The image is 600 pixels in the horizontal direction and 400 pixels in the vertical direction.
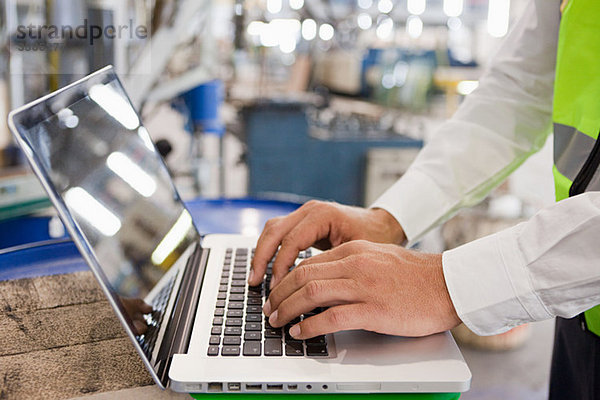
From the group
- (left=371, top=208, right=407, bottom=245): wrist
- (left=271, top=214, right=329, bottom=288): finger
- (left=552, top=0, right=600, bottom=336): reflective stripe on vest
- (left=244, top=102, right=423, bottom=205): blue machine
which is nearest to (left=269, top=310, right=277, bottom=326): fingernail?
(left=271, top=214, right=329, bottom=288): finger

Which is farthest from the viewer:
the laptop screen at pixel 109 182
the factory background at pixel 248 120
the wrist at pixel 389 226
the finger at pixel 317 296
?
the factory background at pixel 248 120

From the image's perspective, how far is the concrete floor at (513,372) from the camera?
2094mm

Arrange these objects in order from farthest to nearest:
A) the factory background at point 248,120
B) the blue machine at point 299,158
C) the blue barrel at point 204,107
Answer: the blue barrel at point 204,107, the blue machine at point 299,158, the factory background at point 248,120

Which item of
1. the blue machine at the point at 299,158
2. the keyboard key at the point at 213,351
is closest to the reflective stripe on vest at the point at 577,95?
the keyboard key at the point at 213,351

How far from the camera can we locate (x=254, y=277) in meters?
0.75

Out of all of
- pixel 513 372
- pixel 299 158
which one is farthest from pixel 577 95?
pixel 299 158

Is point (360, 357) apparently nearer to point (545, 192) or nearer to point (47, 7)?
point (47, 7)

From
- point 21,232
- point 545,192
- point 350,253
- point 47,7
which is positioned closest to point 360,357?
point 350,253

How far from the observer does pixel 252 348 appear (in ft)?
1.87

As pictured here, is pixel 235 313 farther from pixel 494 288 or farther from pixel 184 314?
pixel 494 288

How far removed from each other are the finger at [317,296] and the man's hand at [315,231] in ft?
0.42

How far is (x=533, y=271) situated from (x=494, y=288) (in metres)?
0.04

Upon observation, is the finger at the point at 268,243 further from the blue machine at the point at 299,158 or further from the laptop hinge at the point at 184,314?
the blue machine at the point at 299,158

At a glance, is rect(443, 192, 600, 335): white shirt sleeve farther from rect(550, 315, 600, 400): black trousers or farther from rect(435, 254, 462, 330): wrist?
rect(550, 315, 600, 400): black trousers
